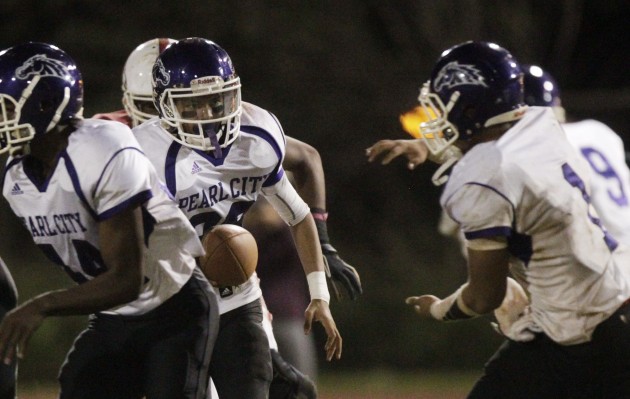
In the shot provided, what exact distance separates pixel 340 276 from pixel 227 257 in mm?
692

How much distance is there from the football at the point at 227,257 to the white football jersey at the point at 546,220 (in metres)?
0.89

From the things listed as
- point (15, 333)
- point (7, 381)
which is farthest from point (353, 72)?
point (15, 333)

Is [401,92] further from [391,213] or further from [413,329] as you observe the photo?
A: [413,329]

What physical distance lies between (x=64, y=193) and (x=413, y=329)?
5263mm

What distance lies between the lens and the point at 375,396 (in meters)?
7.22

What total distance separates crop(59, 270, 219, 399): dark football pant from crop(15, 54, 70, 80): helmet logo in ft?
2.31

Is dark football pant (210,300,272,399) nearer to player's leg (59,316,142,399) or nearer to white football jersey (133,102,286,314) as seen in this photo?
white football jersey (133,102,286,314)

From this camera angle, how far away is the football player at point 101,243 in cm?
319

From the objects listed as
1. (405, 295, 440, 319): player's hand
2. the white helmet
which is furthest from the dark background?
(405, 295, 440, 319): player's hand

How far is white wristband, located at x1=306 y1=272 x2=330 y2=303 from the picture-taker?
4172 mm

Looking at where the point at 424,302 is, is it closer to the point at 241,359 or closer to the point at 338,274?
the point at 241,359

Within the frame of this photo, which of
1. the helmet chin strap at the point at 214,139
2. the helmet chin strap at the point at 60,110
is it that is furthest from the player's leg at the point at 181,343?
the helmet chin strap at the point at 60,110

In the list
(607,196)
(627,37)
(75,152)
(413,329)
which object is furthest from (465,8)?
(75,152)

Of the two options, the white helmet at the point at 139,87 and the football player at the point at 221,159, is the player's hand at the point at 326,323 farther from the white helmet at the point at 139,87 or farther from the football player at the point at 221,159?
the white helmet at the point at 139,87
